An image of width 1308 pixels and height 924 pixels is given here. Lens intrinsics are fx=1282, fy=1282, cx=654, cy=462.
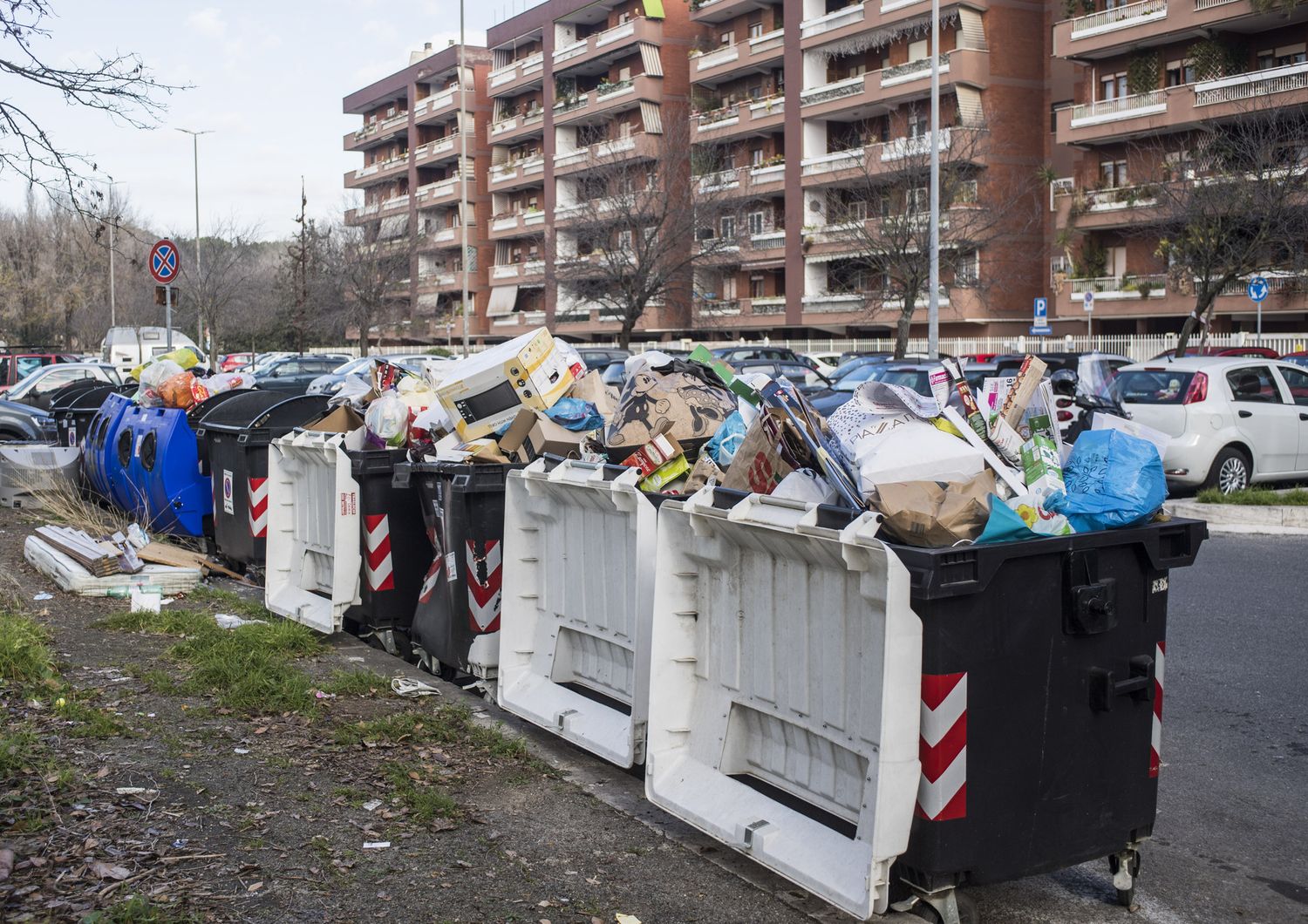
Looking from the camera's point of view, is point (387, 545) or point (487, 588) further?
point (387, 545)

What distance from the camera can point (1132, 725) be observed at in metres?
4.34

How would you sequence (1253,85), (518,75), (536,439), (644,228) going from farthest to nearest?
(518,75) → (644,228) → (1253,85) → (536,439)

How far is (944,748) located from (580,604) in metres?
2.36

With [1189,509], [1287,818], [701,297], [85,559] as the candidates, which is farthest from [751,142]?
[1287,818]

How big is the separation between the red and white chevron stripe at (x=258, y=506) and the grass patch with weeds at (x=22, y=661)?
306 centimetres

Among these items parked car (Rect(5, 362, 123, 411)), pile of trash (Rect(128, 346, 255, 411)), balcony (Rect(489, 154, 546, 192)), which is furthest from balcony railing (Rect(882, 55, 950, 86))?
pile of trash (Rect(128, 346, 255, 411))

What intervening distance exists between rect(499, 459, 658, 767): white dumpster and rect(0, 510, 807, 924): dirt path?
0.26 meters

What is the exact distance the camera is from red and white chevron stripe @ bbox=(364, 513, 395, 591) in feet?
26.0

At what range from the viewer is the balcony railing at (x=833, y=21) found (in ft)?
153

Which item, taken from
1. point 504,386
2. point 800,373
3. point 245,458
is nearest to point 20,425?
point 245,458

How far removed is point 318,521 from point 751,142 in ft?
155

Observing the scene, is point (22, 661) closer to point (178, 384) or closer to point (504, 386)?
point (504, 386)

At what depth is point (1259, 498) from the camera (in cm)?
1397

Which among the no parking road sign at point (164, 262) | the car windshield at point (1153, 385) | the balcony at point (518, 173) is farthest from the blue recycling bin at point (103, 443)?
the balcony at point (518, 173)
